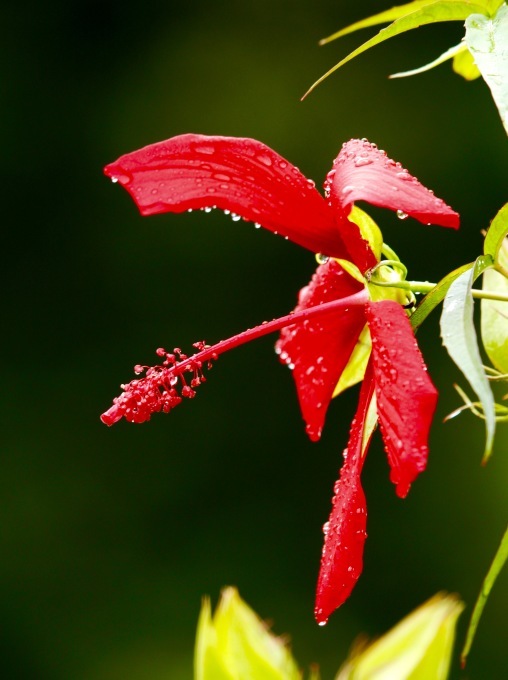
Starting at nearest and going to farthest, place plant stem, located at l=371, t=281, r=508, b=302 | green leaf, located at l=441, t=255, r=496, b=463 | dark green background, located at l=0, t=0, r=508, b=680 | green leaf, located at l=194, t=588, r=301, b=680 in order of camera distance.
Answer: green leaf, located at l=441, t=255, r=496, b=463
plant stem, located at l=371, t=281, r=508, b=302
green leaf, located at l=194, t=588, r=301, b=680
dark green background, located at l=0, t=0, r=508, b=680

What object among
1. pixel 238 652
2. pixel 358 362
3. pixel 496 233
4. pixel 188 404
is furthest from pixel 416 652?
pixel 188 404

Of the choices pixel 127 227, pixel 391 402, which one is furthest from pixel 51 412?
pixel 391 402

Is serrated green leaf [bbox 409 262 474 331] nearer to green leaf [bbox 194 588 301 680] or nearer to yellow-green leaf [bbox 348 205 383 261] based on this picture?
yellow-green leaf [bbox 348 205 383 261]

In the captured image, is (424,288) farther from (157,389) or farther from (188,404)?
(188,404)

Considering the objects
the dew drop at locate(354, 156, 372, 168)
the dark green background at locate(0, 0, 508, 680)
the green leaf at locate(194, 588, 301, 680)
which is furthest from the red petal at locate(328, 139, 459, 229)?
the dark green background at locate(0, 0, 508, 680)

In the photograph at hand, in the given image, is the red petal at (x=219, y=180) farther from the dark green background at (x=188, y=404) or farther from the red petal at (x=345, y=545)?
the dark green background at (x=188, y=404)

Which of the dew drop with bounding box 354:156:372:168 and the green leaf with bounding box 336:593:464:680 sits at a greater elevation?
the dew drop with bounding box 354:156:372:168

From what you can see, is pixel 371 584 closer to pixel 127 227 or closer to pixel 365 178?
pixel 127 227
